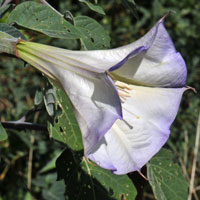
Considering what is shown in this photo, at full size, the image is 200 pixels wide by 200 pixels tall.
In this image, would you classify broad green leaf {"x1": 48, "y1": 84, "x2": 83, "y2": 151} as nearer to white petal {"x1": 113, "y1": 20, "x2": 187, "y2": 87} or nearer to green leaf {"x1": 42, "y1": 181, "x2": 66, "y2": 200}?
white petal {"x1": 113, "y1": 20, "x2": 187, "y2": 87}

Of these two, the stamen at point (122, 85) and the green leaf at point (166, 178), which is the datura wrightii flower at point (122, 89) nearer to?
the stamen at point (122, 85)

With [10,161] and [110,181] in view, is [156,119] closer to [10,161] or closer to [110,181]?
[110,181]

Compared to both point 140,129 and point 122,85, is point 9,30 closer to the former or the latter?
point 122,85

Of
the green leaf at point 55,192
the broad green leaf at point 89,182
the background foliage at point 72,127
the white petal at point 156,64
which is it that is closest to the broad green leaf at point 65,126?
the background foliage at point 72,127

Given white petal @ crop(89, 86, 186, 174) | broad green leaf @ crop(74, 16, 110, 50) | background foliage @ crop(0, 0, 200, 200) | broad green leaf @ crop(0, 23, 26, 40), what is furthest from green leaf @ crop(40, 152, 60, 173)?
broad green leaf @ crop(0, 23, 26, 40)

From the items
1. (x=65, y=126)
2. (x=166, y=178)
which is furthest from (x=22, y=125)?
(x=166, y=178)
